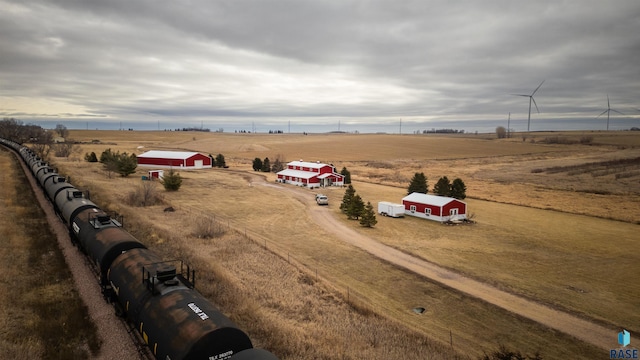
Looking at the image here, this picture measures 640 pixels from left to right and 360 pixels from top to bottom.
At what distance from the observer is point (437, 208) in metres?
49.3

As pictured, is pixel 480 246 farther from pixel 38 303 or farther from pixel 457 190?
pixel 38 303

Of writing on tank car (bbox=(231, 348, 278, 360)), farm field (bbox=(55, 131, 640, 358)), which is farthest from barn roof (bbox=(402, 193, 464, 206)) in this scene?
writing on tank car (bbox=(231, 348, 278, 360))

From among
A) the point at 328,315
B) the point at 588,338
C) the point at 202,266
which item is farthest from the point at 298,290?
the point at 588,338

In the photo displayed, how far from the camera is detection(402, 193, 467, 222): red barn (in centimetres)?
4912

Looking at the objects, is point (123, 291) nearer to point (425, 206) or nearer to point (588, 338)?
point (588, 338)

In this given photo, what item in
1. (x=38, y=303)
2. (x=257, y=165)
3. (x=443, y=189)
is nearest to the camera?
(x=38, y=303)

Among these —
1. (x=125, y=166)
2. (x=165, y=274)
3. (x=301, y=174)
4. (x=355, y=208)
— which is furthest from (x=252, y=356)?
(x=125, y=166)

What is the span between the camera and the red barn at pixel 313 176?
75250 mm

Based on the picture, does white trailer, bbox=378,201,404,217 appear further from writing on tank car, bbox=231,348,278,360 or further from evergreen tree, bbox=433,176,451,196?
writing on tank car, bbox=231,348,278,360

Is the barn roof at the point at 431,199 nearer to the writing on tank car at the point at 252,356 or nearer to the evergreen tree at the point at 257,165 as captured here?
the writing on tank car at the point at 252,356

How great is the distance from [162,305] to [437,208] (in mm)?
41989

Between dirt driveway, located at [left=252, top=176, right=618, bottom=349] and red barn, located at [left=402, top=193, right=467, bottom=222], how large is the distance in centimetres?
1327

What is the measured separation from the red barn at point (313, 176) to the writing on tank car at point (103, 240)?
52.4 metres

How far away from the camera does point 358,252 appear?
35.5 m
